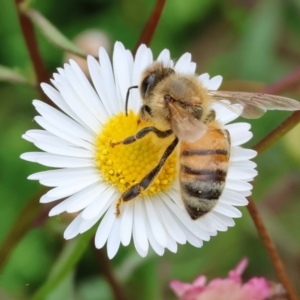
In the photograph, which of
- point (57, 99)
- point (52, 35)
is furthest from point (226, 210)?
point (52, 35)

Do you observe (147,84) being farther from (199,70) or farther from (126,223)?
(199,70)

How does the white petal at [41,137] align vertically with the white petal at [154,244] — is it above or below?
above

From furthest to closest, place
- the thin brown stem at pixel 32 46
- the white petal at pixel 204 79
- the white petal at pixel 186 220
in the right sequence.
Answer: the thin brown stem at pixel 32 46 → the white petal at pixel 204 79 → the white petal at pixel 186 220

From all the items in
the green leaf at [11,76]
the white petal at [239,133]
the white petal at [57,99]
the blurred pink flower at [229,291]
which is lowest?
the blurred pink flower at [229,291]

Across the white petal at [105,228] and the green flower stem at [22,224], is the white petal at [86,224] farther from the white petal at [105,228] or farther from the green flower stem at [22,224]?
the green flower stem at [22,224]

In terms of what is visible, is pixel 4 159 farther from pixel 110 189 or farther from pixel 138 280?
pixel 110 189

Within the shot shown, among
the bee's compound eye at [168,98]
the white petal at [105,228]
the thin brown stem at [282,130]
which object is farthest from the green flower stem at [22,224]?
the thin brown stem at [282,130]

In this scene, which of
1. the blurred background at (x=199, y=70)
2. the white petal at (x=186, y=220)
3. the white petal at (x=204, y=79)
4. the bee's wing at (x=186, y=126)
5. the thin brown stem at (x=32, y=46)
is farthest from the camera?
the blurred background at (x=199, y=70)
